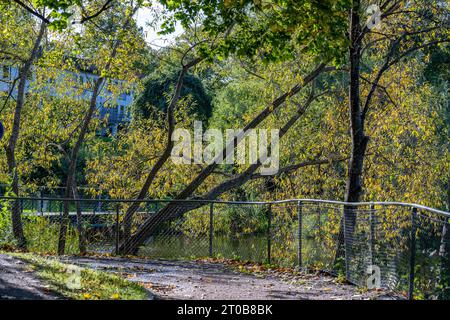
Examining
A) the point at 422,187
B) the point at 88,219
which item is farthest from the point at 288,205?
the point at 88,219

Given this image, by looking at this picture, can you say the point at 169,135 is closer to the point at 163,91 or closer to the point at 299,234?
the point at 299,234

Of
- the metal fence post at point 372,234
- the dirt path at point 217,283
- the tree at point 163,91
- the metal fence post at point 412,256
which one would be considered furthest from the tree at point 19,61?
the tree at point 163,91

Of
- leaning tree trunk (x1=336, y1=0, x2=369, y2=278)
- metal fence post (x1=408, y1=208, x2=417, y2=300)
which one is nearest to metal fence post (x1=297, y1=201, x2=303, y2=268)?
leaning tree trunk (x1=336, y1=0, x2=369, y2=278)

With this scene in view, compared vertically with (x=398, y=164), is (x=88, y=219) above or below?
below

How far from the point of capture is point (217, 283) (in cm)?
1230

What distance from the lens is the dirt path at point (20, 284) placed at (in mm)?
8398

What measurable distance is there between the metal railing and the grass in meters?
3.55

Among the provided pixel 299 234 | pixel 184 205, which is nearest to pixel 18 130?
pixel 184 205

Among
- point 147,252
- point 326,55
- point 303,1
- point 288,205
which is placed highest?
point 303,1

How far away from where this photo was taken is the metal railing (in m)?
9.46
